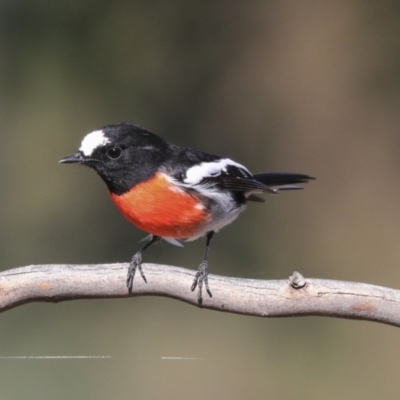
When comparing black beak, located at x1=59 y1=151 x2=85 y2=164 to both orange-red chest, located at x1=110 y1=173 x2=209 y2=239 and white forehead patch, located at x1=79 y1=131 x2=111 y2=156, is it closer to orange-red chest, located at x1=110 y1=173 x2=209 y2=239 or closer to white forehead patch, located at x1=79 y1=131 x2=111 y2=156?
white forehead patch, located at x1=79 y1=131 x2=111 y2=156

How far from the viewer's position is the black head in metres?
1.83

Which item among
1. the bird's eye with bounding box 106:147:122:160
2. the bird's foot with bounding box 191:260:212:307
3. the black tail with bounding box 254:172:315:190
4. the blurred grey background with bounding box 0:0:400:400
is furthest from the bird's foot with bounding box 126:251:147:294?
the blurred grey background with bounding box 0:0:400:400

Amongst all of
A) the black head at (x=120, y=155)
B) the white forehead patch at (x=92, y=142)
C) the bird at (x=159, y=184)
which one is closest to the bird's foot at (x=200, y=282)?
the bird at (x=159, y=184)

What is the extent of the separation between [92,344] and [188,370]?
51 centimetres

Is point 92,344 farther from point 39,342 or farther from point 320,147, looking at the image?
point 320,147

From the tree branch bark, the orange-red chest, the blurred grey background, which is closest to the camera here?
the tree branch bark

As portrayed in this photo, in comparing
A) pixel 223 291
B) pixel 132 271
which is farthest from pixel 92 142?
pixel 223 291

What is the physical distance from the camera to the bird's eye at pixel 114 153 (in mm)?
1846

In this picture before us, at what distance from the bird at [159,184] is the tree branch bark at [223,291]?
0.03 m

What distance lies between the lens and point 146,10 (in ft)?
14.7

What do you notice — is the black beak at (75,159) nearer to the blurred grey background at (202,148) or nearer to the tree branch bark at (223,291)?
the tree branch bark at (223,291)

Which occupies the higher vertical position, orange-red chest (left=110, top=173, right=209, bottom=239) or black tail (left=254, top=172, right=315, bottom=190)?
black tail (left=254, top=172, right=315, bottom=190)

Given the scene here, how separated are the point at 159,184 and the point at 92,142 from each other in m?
0.19

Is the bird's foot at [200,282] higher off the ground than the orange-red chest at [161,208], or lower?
lower
